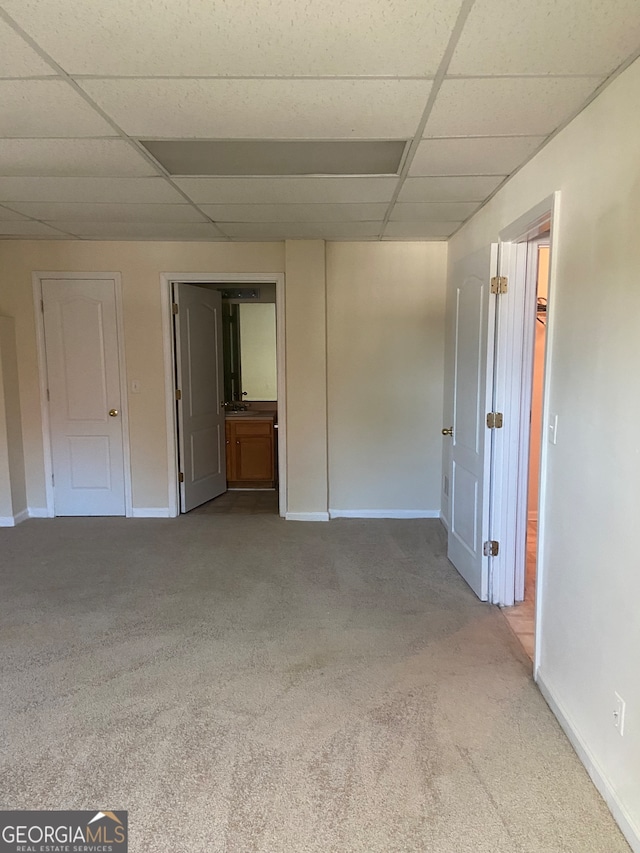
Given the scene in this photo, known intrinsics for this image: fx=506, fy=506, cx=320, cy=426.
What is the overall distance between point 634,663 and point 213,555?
280 cm

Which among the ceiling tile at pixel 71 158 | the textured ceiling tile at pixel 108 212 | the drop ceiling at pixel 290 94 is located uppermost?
the textured ceiling tile at pixel 108 212

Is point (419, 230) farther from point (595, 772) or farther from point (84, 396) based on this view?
point (595, 772)

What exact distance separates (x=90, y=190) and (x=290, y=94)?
159 centimetres

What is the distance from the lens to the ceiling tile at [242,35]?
4.32 ft

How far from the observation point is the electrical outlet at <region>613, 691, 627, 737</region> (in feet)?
5.14

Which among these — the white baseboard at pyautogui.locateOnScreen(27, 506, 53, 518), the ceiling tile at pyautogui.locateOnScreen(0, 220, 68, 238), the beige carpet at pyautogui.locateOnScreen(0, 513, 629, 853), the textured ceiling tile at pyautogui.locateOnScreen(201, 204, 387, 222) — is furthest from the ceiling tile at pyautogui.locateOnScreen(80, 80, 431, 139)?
the white baseboard at pyautogui.locateOnScreen(27, 506, 53, 518)

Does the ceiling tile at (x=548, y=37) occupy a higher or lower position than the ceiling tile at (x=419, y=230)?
lower

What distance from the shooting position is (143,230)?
382 cm

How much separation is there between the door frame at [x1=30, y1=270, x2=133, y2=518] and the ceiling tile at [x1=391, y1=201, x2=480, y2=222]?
244 centimetres

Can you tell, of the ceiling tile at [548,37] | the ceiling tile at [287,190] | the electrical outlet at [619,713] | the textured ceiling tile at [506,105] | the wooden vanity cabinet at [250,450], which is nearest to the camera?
the ceiling tile at [548,37]

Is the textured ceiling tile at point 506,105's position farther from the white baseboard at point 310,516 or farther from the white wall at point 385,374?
the white baseboard at point 310,516

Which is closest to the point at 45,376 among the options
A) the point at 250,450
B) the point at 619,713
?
the point at 250,450

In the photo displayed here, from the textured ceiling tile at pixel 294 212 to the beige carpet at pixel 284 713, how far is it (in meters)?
2.35

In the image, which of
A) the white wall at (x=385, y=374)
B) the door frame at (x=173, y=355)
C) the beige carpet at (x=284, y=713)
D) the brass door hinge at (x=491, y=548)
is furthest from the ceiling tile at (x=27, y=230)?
the brass door hinge at (x=491, y=548)
